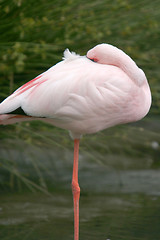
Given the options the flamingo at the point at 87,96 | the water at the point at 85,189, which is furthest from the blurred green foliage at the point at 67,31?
the flamingo at the point at 87,96

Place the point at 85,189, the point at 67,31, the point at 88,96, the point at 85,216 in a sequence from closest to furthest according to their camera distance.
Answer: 1. the point at 88,96
2. the point at 85,216
3. the point at 67,31
4. the point at 85,189

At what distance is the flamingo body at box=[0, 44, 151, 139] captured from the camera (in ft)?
8.52

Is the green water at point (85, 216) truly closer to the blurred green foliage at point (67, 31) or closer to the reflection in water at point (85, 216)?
the reflection in water at point (85, 216)

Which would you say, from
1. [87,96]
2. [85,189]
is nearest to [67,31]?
[85,189]

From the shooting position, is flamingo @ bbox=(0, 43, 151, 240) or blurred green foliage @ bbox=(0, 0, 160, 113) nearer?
flamingo @ bbox=(0, 43, 151, 240)

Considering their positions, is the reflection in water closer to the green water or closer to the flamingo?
the green water

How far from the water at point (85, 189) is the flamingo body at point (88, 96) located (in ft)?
2.61

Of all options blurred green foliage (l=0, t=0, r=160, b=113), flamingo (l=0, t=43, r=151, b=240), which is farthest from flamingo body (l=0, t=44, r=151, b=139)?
blurred green foliage (l=0, t=0, r=160, b=113)

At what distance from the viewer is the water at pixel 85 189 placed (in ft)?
10.6

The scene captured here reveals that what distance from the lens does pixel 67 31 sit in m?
3.88

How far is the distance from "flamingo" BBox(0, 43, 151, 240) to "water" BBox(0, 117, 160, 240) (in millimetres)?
793

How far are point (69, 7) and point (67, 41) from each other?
0.25m

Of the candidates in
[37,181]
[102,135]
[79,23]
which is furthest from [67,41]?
[37,181]

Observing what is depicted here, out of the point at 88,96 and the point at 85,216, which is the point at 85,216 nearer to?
the point at 85,216
